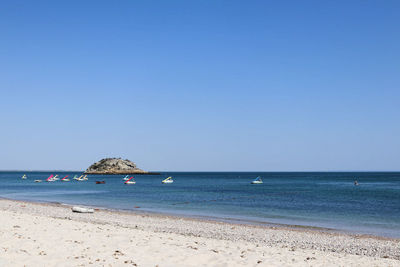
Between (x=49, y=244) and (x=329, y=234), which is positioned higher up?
(x=49, y=244)

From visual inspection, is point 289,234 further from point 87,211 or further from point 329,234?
point 87,211

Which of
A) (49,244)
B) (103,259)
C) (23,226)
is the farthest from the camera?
(23,226)

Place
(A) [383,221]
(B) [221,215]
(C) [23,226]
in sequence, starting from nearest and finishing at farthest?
(C) [23,226]
(A) [383,221]
(B) [221,215]

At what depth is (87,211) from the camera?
3066 centimetres

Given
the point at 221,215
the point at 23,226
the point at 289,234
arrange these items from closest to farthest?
1. the point at 23,226
2. the point at 289,234
3. the point at 221,215

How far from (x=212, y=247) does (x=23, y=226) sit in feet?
29.8

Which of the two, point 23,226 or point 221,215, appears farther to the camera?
point 221,215

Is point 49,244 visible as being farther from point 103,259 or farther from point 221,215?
point 221,215

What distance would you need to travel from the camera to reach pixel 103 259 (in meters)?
11.4

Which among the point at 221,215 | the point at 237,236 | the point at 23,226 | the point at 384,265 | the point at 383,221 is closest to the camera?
the point at 384,265

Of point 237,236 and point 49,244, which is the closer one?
point 49,244


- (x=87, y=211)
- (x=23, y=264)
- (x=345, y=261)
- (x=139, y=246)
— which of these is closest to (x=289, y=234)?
(x=345, y=261)

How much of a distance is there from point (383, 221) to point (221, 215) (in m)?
13.3

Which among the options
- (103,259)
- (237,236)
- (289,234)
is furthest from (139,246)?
(289,234)
